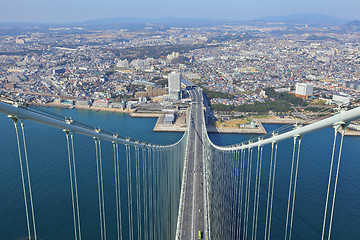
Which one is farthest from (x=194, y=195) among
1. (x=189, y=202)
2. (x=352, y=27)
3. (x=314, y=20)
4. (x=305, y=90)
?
(x=314, y=20)

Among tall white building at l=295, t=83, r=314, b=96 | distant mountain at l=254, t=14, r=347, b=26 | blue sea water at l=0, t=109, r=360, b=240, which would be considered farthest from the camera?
distant mountain at l=254, t=14, r=347, b=26

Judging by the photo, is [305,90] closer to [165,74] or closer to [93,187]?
[165,74]

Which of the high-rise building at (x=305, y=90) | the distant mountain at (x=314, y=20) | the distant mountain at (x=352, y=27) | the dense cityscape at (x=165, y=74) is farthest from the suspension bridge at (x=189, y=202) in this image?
the distant mountain at (x=314, y=20)

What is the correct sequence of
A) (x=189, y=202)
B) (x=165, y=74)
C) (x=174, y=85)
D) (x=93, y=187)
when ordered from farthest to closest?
(x=165, y=74) < (x=174, y=85) < (x=93, y=187) < (x=189, y=202)

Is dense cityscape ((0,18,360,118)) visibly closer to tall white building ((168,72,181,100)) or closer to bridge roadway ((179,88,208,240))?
tall white building ((168,72,181,100))

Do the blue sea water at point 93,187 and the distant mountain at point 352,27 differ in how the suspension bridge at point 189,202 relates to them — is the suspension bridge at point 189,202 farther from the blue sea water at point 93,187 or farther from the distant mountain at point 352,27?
the distant mountain at point 352,27

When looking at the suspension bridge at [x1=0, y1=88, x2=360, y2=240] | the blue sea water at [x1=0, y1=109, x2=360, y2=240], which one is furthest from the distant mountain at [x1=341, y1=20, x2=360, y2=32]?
the suspension bridge at [x1=0, y1=88, x2=360, y2=240]
